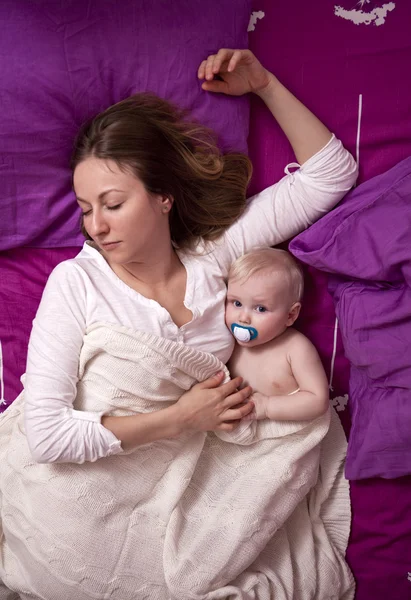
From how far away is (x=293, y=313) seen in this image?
1.56 metres

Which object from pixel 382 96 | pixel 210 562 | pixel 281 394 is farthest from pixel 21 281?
pixel 382 96

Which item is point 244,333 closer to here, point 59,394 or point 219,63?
point 59,394

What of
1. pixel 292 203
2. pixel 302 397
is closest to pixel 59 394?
pixel 302 397

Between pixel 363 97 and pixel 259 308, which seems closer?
pixel 259 308

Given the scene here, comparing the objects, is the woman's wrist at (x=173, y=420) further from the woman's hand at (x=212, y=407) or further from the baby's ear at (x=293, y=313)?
the baby's ear at (x=293, y=313)

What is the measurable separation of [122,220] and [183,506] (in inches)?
26.6

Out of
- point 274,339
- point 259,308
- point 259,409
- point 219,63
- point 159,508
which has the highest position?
point 219,63

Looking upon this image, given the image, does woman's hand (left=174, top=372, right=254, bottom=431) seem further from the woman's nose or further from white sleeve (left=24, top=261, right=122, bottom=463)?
the woman's nose

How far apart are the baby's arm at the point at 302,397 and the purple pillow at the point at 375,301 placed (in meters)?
0.10

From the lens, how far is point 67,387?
4.54ft

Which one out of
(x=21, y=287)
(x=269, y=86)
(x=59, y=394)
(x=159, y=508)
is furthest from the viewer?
(x=21, y=287)

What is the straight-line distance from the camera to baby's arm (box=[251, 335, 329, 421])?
4.96 ft

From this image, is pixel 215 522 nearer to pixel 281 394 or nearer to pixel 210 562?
pixel 210 562

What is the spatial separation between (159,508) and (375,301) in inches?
27.2
